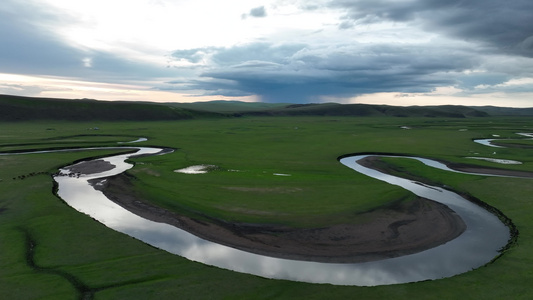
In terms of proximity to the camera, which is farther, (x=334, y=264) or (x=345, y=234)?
(x=345, y=234)

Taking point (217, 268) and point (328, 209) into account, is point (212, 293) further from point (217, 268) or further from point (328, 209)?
point (328, 209)

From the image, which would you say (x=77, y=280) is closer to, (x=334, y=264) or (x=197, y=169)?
(x=334, y=264)

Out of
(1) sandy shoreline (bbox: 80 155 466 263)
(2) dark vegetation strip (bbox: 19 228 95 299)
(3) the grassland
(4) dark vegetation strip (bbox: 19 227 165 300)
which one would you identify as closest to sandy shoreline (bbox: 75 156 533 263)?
(1) sandy shoreline (bbox: 80 155 466 263)

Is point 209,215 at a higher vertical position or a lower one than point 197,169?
lower

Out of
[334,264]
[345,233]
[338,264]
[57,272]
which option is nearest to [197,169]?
[345,233]

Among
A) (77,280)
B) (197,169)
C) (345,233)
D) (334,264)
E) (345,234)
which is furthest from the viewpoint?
(197,169)

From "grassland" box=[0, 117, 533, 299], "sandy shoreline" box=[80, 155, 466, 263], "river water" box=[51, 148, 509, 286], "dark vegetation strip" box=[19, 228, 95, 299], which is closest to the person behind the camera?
"dark vegetation strip" box=[19, 228, 95, 299]

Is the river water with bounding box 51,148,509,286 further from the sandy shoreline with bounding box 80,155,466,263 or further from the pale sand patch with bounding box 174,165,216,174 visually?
the pale sand patch with bounding box 174,165,216,174
